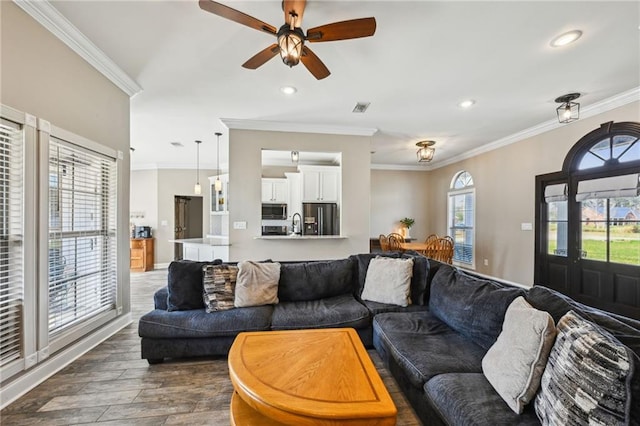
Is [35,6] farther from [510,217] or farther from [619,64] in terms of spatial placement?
[510,217]

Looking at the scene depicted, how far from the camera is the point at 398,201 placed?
774cm

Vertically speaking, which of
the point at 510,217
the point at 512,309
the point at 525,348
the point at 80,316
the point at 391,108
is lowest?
the point at 80,316

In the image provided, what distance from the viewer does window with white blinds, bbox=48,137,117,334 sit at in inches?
90.2

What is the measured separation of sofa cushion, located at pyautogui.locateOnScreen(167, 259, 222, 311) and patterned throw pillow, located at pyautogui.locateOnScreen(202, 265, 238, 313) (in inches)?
3.2

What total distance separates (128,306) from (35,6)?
292cm

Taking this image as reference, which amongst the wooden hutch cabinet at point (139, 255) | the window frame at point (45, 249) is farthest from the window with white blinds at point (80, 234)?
the wooden hutch cabinet at point (139, 255)

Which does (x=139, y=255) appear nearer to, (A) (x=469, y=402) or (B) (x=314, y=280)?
(B) (x=314, y=280)

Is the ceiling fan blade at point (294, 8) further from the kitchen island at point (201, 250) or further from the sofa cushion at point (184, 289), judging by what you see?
the kitchen island at point (201, 250)

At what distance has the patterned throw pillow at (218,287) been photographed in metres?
2.55

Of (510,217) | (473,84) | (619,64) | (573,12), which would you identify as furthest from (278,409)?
(510,217)

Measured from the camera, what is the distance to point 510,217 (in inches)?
203

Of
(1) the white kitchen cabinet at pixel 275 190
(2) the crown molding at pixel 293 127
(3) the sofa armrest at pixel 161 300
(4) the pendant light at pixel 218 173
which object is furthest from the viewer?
(1) the white kitchen cabinet at pixel 275 190

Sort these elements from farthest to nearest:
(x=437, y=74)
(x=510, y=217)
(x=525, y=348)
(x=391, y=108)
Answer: (x=510, y=217) < (x=391, y=108) < (x=437, y=74) < (x=525, y=348)

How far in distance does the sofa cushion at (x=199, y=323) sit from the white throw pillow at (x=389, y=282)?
1.08m
